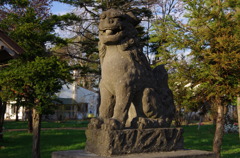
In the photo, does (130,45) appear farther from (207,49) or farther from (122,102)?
(207,49)

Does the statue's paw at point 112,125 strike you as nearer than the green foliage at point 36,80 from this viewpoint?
Yes

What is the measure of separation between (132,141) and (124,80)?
790 millimetres

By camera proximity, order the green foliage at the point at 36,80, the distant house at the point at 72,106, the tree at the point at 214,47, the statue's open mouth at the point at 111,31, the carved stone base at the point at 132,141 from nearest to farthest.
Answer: the carved stone base at the point at 132,141 < the statue's open mouth at the point at 111,31 < the tree at the point at 214,47 < the green foliage at the point at 36,80 < the distant house at the point at 72,106

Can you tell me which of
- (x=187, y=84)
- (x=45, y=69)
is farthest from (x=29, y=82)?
(x=187, y=84)

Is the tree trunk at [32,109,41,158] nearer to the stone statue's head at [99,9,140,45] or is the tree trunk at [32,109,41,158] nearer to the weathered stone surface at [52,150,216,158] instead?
the weathered stone surface at [52,150,216,158]

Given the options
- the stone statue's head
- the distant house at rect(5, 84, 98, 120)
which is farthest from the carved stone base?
the distant house at rect(5, 84, 98, 120)

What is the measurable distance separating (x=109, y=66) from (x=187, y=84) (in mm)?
5301

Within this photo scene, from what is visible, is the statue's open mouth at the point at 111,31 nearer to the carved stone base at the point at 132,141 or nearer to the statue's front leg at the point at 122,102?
the statue's front leg at the point at 122,102

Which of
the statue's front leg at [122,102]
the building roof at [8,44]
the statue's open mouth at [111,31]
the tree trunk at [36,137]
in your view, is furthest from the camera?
the tree trunk at [36,137]

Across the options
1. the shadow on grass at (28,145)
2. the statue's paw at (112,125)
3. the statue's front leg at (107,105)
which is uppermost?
the statue's front leg at (107,105)

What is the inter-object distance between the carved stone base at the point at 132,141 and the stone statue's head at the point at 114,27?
1216 millimetres

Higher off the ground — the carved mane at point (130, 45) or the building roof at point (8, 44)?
the building roof at point (8, 44)

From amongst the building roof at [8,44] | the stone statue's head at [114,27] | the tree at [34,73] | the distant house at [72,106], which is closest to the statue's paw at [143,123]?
the stone statue's head at [114,27]

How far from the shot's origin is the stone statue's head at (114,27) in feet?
13.4
